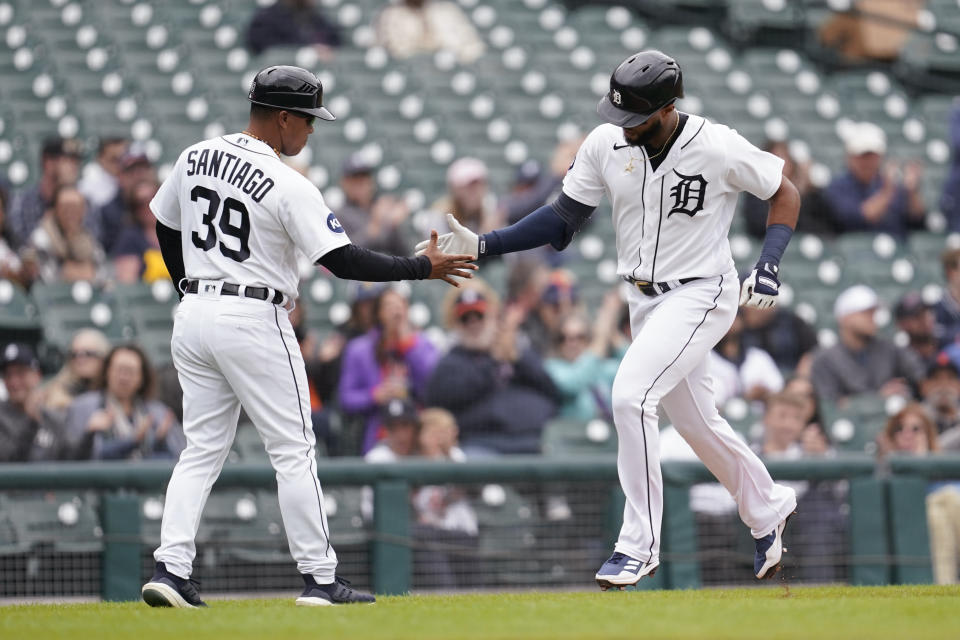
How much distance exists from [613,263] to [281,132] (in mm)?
5202

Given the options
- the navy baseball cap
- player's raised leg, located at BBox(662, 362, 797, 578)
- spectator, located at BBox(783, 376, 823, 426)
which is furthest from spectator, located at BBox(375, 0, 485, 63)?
player's raised leg, located at BBox(662, 362, 797, 578)

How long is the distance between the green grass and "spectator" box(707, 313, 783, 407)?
10.4 feet

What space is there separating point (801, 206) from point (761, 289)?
18.0 ft

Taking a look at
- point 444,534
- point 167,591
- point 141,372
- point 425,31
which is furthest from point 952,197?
point 167,591

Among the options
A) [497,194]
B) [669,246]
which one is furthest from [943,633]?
[497,194]

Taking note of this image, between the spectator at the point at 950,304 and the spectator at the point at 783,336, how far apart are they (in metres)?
0.88

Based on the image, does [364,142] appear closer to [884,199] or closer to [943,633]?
[884,199]

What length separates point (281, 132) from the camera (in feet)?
15.3

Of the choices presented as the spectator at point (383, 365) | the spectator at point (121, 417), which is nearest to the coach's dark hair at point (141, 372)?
the spectator at point (121, 417)

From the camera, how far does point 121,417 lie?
700 centimetres

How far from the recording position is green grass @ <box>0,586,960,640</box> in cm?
362

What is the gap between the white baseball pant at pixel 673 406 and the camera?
4.71 metres

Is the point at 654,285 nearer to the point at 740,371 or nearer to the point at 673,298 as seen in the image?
the point at 673,298

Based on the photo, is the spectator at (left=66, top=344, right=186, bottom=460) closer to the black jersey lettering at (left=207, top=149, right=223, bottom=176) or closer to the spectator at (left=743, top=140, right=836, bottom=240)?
the black jersey lettering at (left=207, top=149, right=223, bottom=176)
